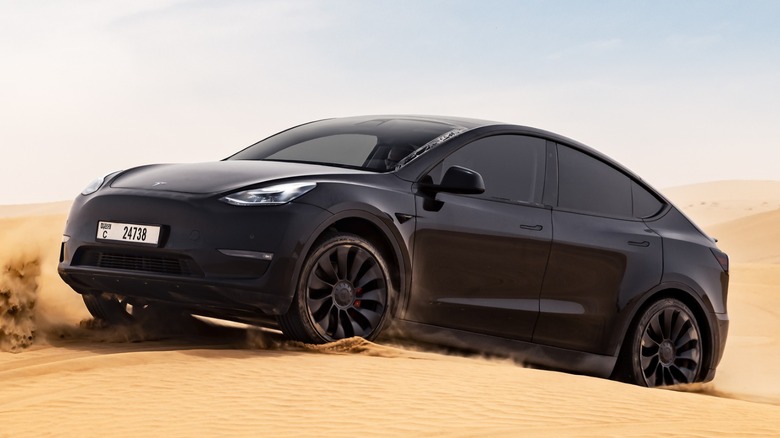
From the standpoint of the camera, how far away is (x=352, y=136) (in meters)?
8.29

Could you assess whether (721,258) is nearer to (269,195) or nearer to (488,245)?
(488,245)

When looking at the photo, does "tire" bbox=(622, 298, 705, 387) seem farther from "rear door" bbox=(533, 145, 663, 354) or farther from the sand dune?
the sand dune

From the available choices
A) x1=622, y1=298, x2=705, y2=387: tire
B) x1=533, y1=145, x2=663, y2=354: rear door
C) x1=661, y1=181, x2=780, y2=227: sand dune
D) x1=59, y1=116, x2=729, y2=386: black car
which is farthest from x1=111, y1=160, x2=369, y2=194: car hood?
x1=661, y1=181, x2=780, y2=227: sand dune

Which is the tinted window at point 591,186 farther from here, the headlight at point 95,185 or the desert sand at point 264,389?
the headlight at point 95,185

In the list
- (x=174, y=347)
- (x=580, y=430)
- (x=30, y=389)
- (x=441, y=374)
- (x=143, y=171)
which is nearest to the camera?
(x=580, y=430)

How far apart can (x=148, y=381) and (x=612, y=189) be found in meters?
4.14

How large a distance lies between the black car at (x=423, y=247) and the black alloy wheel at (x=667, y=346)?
1 cm

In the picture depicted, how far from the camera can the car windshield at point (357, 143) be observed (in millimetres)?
7855

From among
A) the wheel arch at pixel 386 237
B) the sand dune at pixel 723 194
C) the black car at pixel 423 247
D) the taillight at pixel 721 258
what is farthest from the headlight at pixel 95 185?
the sand dune at pixel 723 194

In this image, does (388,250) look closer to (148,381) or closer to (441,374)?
(441,374)

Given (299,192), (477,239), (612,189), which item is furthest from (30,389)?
(612,189)

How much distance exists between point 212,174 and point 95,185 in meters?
0.89

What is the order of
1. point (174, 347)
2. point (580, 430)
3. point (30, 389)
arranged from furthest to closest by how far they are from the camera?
point (174, 347), point (30, 389), point (580, 430)

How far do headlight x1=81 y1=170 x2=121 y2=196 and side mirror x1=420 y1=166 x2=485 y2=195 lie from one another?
2.10 m
